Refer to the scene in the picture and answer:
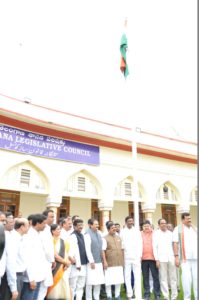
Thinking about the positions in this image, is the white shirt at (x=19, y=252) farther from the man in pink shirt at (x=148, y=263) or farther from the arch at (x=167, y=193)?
the arch at (x=167, y=193)

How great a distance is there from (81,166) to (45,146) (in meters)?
1.51

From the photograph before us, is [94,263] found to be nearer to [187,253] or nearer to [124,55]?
[187,253]

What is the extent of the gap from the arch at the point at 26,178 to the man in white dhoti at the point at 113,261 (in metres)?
4.36

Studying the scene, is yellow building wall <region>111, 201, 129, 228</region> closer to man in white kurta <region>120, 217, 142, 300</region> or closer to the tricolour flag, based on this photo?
man in white kurta <region>120, 217, 142, 300</region>

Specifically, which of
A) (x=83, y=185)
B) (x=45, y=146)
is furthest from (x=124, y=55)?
(x=83, y=185)

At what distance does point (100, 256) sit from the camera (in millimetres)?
5789

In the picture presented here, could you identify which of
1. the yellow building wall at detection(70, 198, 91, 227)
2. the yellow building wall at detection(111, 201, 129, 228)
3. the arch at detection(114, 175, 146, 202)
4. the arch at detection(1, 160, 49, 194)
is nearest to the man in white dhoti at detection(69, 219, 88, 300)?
the arch at detection(1, 160, 49, 194)

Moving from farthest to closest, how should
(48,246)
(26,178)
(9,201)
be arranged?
(9,201)
(26,178)
(48,246)

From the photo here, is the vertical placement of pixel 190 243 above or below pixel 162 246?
above

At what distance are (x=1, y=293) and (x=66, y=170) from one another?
690cm

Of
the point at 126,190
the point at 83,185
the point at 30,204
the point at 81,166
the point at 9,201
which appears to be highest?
the point at 81,166

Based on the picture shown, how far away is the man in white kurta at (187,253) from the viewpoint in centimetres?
543

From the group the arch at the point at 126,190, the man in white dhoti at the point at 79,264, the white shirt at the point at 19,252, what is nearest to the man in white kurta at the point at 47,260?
the white shirt at the point at 19,252

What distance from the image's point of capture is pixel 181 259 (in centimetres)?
557
